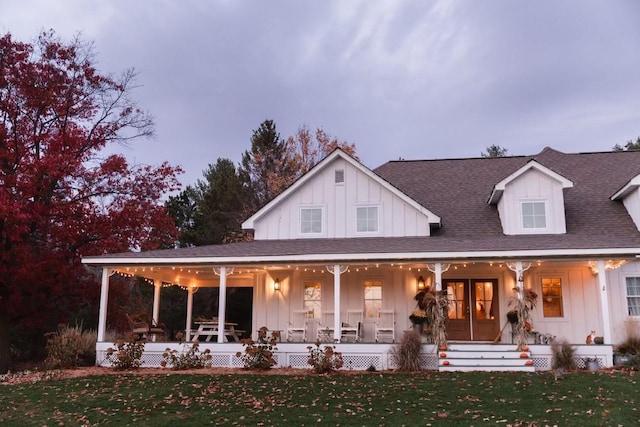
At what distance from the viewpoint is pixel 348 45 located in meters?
25.8

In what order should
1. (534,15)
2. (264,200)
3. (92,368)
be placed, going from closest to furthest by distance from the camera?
(92,368) < (534,15) < (264,200)

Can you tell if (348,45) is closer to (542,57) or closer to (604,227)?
A: (542,57)

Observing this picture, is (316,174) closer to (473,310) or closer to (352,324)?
(352,324)

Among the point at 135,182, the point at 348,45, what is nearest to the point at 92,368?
the point at 135,182

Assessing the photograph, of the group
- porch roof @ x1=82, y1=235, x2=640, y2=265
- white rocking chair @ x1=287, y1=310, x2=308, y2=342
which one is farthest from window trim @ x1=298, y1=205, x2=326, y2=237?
white rocking chair @ x1=287, y1=310, x2=308, y2=342

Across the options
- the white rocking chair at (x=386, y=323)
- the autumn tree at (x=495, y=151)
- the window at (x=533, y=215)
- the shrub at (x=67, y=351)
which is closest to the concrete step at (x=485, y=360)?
the white rocking chair at (x=386, y=323)

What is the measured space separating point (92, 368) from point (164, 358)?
1863mm

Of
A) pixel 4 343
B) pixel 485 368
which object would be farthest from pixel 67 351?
pixel 485 368

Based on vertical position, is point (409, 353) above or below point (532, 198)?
below

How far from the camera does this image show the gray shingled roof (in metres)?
14.4

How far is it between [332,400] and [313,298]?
7517 millimetres

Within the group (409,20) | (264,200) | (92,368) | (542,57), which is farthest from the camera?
(264,200)

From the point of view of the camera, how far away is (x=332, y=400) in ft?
31.8

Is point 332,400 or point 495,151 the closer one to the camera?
point 332,400
